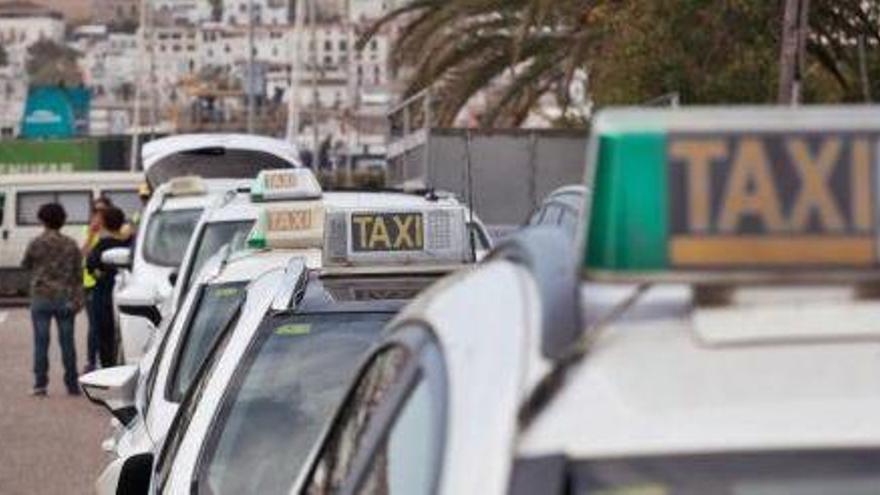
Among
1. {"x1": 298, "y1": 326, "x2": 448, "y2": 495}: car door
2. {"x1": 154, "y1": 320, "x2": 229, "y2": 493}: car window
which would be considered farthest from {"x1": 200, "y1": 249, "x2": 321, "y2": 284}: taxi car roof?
{"x1": 298, "y1": 326, "x2": 448, "y2": 495}: car door

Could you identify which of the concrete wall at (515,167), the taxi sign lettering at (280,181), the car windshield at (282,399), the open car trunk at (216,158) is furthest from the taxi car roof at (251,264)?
the open car trunk at (216,158)

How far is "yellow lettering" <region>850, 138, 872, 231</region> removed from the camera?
2.75 m

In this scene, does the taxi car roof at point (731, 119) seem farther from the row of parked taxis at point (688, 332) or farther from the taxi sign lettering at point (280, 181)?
the taxi sign lettering at point (280, 181)

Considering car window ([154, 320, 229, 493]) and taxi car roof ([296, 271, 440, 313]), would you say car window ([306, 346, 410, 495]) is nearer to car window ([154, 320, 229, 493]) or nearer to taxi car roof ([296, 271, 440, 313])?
car window ([154, 320, 229, 493])

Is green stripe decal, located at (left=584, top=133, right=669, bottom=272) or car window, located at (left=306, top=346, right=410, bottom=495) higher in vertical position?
green stripe decal, located at (left=584, top=133, right=669, bottom=272)

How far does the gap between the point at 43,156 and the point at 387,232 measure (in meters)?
44.0

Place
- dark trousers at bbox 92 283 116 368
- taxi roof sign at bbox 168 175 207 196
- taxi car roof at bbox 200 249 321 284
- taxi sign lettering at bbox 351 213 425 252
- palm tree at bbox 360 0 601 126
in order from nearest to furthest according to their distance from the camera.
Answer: taxi sign lettering at bbox 351 213 425 252 → taxi car roof at bbox 200 249 321 284 → taxi roof sign at bbox 168 175 207 196 → dark trousers at bbox 92 283 116 368 → palm tree at bbox 360 0 601 126

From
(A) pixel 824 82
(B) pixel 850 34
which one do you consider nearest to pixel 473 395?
(B) pixel 850 34

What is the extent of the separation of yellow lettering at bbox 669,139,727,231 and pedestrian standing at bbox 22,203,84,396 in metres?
16.4

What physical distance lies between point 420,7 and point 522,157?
5.30 meters

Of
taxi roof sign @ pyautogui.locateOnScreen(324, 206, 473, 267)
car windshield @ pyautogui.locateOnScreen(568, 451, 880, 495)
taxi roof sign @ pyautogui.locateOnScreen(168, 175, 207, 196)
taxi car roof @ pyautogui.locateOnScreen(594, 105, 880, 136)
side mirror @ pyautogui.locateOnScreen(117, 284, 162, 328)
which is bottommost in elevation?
side mirror @ pyautogui.locateOnScreen(117, 284, 162, 328)

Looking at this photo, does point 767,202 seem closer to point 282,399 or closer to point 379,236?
point 282,399

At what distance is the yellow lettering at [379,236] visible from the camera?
8734 mm

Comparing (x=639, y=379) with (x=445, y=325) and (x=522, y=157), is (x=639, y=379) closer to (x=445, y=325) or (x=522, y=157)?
(x=445, y=325)
